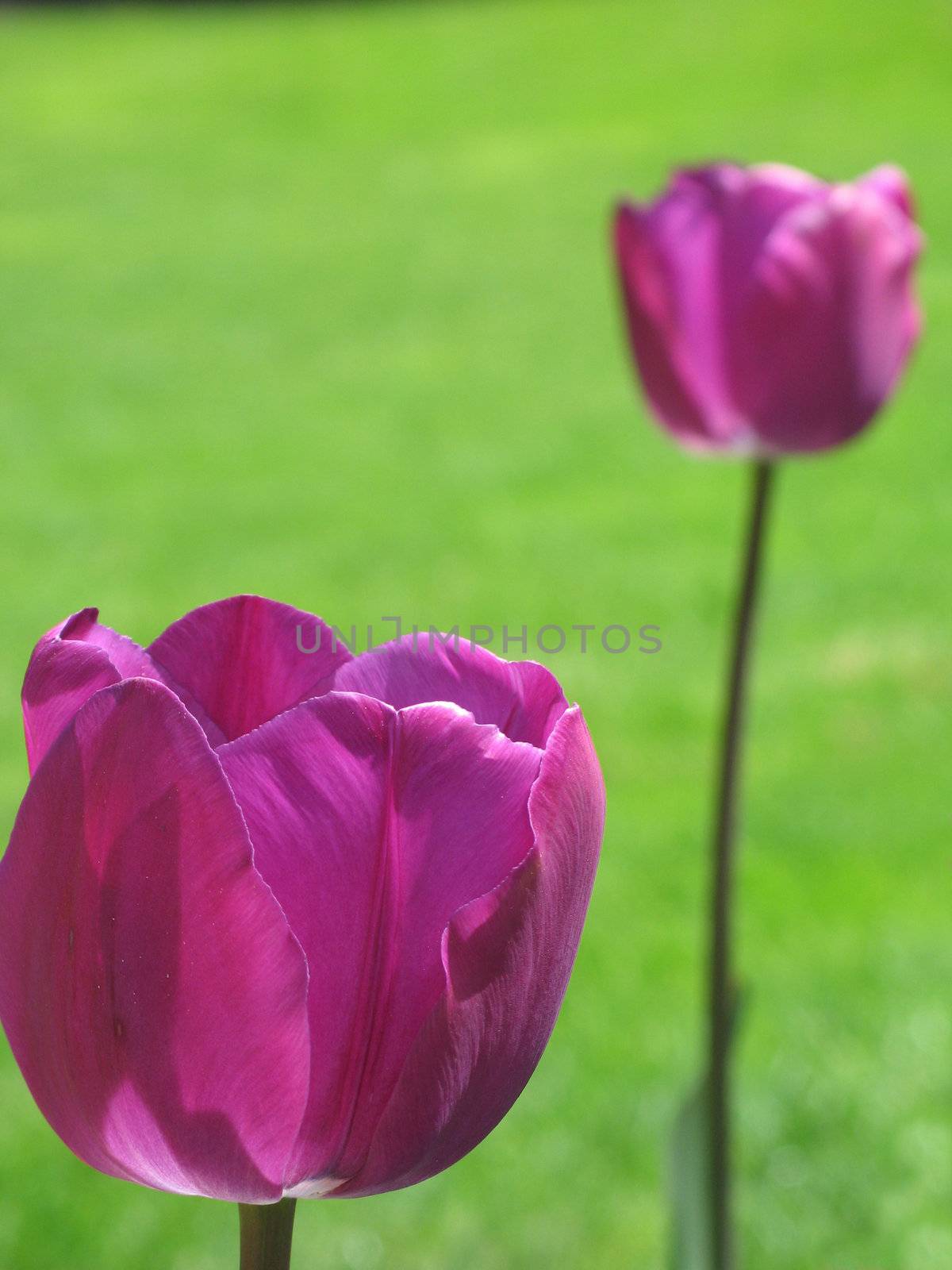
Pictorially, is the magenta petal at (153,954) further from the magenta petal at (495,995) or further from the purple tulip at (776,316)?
the purple tulip at (776,316)

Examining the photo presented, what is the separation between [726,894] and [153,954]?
47cm

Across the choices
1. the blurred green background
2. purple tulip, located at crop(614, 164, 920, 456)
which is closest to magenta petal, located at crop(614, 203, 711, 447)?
purple tulip, located at crop(614, 164, 920, 456)

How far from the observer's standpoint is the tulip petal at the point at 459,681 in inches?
13.6

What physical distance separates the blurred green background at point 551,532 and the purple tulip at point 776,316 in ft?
3.15

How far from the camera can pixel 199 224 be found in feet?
23.5

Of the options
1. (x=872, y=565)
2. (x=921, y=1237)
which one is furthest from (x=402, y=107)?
(x=921, y=1237)

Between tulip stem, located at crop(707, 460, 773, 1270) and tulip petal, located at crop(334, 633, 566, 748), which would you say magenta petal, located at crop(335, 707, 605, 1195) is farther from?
tulip stem, located at crop(707, 460, 773, 1270)

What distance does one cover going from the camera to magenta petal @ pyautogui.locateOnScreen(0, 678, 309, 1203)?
289 millimetres

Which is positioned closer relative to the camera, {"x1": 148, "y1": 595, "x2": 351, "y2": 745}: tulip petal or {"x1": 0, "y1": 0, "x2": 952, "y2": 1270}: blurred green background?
{"x1": 148, "y1": 595, "x2": 351, "y2": 745}: tulip petal

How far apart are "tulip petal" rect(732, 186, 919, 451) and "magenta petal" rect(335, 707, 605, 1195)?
2.06 ft

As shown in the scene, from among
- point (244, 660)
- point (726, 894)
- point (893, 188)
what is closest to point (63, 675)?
point (244, 660)

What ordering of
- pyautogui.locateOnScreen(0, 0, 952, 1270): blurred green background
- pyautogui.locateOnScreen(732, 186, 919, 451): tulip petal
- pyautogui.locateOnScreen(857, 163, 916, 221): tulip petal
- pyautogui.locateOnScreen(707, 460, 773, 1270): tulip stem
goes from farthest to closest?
pyautogui.locateOnScreen(0, 0, 952, 1270): blurred green background → pyautogui.locateOnScreen(857, 163, 916, 221): tulip petal → pyautogui.locateOnScreen(732, 186, 919, 451): tulip petal → pyautogui.locateOnScreen(707, 460, 773, 1270): tulip stem

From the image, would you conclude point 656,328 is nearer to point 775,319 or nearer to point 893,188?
point 775,319

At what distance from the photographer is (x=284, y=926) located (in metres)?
0.30
